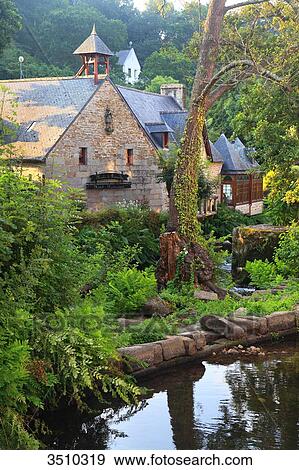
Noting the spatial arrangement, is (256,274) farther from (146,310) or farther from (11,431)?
(11,431)

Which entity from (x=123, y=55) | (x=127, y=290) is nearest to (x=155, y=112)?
(x=127, y=290)

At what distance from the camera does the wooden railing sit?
29.2 metres

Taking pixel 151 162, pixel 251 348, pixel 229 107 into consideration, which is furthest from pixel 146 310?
pixel 229 107

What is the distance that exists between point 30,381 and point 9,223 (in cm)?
154

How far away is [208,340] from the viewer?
10.8m

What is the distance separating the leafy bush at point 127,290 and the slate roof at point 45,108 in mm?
14310

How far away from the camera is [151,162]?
1129 inches

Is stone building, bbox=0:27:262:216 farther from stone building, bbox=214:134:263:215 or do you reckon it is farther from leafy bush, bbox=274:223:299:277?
leafy bush, bbox=274:223:299:277

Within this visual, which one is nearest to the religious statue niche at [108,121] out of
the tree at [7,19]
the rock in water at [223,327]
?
the tree at [7,19]

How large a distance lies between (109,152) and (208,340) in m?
17.8

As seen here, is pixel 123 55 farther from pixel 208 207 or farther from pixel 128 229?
pixel 128 229

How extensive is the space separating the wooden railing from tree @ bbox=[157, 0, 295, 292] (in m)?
13.8
